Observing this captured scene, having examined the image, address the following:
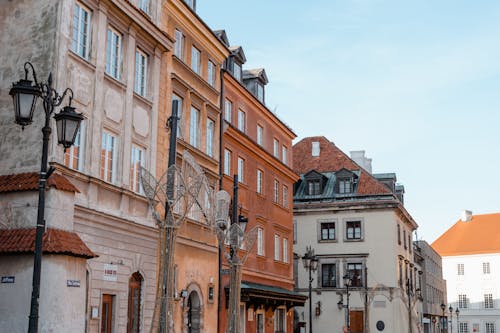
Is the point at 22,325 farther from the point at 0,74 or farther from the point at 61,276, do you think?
the point at 0,74

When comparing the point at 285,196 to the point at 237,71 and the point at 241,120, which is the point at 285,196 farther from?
the point at 237,71

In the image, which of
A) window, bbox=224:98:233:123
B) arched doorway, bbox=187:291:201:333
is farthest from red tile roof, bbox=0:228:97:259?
window, bbox=224:98:233:123

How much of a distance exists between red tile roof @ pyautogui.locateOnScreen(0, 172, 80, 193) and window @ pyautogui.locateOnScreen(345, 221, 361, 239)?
35726 millimetres

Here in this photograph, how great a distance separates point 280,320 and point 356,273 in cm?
1380

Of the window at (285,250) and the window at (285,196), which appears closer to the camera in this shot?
the window at (285,250)

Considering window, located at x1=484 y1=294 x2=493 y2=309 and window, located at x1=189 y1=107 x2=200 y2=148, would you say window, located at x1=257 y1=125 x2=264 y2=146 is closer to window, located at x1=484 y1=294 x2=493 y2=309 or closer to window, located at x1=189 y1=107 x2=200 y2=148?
window, located at x1=189 y1=107 x2=200 y2=148

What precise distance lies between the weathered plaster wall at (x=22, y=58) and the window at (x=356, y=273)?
35718mm

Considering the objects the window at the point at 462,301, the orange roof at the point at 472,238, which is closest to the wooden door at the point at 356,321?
the window at the point at 462,301

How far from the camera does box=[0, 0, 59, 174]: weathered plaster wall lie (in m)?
17.4

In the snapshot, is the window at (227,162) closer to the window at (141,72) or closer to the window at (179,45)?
the window at (179,45)

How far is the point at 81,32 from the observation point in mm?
19203

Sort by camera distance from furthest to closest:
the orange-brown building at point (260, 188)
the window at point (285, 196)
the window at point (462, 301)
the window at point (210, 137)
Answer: the window at point (462, 301), the window at point (285, 196), the orange-brown building at point (260, 188), the window at point (210, 137)

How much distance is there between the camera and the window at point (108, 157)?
19688mm

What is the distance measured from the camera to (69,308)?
16469 mm
